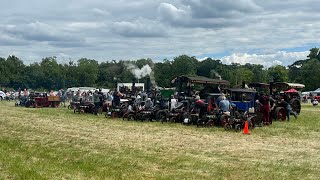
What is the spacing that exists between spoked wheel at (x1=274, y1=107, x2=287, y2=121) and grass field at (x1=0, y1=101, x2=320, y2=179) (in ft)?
17.4

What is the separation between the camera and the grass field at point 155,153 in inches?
371

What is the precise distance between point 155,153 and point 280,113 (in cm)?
1362

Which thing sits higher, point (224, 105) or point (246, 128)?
point (224, 105)

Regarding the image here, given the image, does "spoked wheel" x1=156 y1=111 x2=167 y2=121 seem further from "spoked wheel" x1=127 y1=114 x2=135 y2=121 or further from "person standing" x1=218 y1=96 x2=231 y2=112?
"person standing" x1=218 y1=96 x2=231 y2=112

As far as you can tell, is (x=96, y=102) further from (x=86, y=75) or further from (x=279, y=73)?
(x=279, y=73)

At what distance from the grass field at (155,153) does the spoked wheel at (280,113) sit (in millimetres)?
5294

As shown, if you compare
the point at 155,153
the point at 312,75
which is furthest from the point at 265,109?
the point at 312,75

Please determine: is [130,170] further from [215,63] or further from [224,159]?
[215,63]

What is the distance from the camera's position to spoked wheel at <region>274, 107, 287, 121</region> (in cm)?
2352

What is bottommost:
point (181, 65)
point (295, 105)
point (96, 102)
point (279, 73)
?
point (295, 105)

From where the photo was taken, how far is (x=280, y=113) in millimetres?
23766

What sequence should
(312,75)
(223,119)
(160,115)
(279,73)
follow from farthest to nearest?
(279,73) → (312,75) → (160,115) → (223,119)

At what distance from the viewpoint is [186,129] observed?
727 inches

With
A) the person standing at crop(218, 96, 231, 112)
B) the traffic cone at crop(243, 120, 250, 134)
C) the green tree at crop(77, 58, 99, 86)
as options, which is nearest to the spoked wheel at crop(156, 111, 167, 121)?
the person standing at crop(218, 96, 231, 112)
